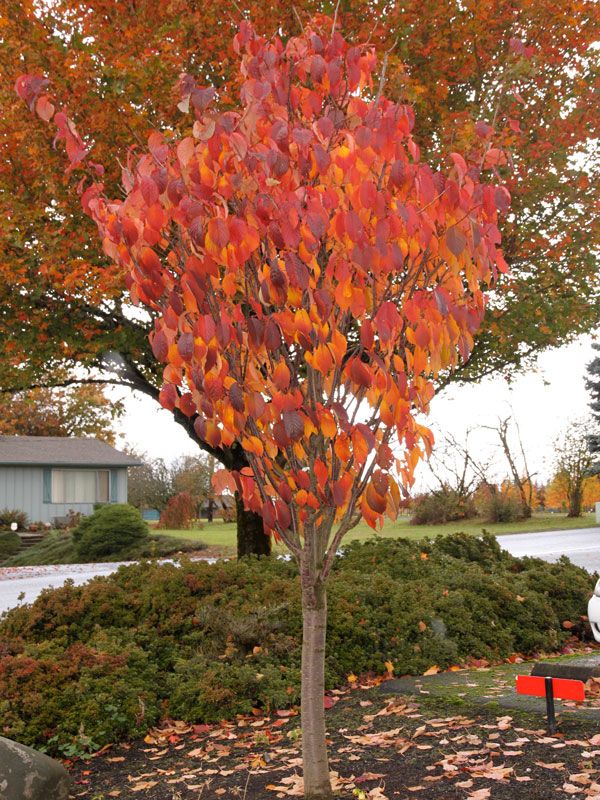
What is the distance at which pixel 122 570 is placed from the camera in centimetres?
859

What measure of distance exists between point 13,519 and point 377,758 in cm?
3106

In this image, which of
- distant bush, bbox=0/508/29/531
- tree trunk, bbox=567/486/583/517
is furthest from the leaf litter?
tree trunk, bbox=567/486/583/517

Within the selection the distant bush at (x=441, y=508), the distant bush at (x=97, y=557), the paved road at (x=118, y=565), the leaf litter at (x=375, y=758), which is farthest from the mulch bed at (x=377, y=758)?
the distant bush at (x=441, y=508)

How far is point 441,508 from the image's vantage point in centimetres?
3644

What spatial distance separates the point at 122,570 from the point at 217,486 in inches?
195

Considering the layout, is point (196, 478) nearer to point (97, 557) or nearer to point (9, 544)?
point (9, 544)

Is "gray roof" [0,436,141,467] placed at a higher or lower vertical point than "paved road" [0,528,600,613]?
higher

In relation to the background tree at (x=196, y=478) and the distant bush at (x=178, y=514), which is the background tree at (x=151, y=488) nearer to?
the background tree at (x=196, y=478)

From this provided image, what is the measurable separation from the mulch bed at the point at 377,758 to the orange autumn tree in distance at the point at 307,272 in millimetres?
535

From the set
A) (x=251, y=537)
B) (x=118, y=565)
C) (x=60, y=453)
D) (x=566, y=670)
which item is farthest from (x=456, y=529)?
(x=566, y=670)

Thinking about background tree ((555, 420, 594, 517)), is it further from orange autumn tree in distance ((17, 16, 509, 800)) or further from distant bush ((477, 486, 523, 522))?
orange autumn tree in distance ((17, 16, 509, 800))

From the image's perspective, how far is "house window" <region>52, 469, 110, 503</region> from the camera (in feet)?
120

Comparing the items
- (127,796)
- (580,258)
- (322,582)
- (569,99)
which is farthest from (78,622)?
(569,99)

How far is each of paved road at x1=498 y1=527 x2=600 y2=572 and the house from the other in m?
18.6
